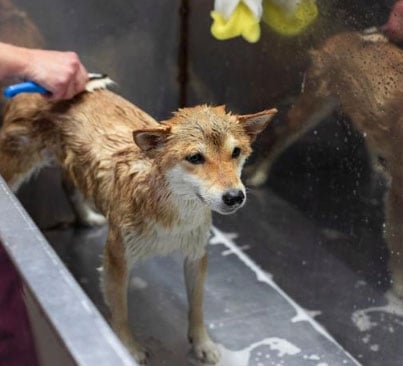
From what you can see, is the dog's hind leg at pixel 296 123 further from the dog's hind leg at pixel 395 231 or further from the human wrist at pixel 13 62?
the human wrist at pixel 13 62

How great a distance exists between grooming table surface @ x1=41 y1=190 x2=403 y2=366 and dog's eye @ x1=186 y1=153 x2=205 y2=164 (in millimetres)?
543

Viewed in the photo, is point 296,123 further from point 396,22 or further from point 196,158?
point 196,158

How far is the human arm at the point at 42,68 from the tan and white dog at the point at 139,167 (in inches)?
2.3

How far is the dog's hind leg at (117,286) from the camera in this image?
1.52 metres

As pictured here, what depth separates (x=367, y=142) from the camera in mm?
1524

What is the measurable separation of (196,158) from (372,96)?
0.42 m

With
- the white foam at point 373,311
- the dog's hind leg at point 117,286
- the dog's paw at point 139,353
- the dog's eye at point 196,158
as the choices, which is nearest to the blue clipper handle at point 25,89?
the dog's hind leg at point 117,286

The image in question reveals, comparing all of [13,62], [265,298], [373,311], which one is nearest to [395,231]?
[373,311]

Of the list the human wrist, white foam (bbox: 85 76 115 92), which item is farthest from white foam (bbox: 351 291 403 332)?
the human wrist

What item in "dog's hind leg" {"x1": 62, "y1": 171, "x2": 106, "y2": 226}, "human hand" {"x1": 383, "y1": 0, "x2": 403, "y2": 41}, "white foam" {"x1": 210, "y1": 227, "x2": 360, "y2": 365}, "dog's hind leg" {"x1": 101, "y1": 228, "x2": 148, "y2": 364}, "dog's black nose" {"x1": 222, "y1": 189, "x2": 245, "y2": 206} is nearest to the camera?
"dog's black nose" {"x1": 222, "y1": 189, "x2": 245, "y2": 206}

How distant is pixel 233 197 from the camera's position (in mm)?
1253

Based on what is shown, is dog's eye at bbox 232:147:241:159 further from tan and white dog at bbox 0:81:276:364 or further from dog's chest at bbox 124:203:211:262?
dog's chest at bbox 124:203:211:262

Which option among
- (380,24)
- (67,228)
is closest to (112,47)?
(67,228)

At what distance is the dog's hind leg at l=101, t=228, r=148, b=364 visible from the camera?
1.52 metres
